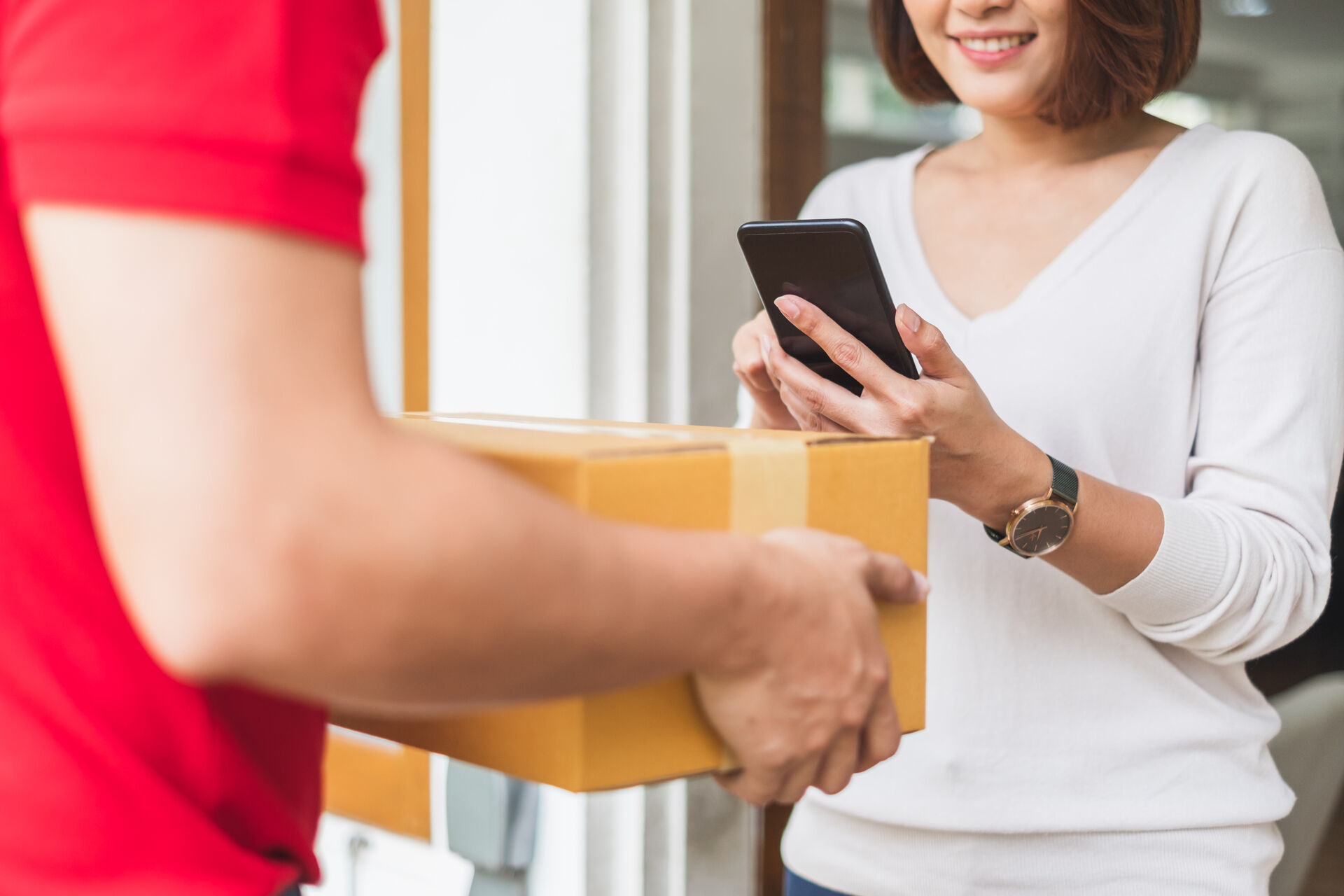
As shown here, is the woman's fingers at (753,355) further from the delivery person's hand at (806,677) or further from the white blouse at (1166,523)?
the delivery person's hand at (806,677)

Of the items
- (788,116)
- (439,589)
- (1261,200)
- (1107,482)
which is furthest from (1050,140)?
(439,589)

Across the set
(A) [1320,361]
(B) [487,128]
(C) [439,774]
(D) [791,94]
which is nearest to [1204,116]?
(D) [791,94]

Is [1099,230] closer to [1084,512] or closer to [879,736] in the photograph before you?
[1084,512]

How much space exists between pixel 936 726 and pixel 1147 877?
182 mm

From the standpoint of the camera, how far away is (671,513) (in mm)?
471

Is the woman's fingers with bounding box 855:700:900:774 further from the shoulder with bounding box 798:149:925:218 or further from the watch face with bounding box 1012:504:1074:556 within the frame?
the shoulder with bounding box 798:149:925:218

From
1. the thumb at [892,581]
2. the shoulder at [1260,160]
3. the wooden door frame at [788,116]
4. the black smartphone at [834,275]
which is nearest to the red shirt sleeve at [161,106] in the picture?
the thumb at [892,581]

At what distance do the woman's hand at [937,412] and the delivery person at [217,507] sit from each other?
33 cm

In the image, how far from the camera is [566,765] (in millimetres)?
A: 459

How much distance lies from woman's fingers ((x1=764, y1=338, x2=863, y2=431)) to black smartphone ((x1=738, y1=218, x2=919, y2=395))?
0.02 metres

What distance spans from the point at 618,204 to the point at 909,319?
0.63m

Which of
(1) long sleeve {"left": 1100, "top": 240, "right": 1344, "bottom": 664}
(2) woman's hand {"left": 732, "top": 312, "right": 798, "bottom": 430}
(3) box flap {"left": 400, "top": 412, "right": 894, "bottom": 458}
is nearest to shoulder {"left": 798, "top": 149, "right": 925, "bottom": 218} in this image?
(2) woman's hand {"left": 732, "top": 312, "right": 798, "bottom": 430}

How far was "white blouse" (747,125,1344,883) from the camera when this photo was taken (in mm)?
825

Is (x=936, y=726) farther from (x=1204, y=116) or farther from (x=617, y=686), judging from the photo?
(x=1204, y=116)
